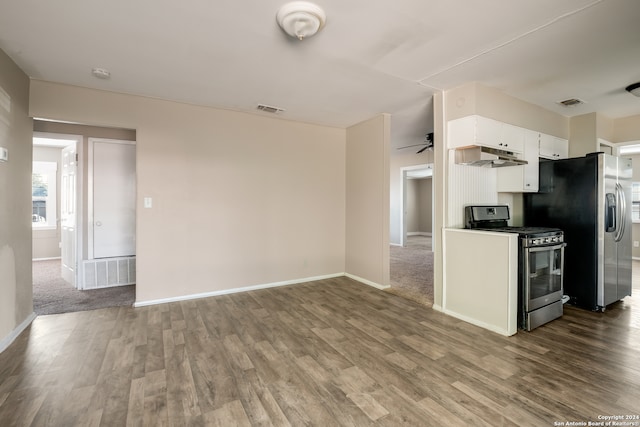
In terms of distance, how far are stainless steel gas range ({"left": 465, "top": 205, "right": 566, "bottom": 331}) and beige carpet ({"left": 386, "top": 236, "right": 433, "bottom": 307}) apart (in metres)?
1.04

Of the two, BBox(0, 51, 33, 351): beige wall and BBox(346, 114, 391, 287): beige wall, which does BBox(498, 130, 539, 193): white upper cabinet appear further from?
BBox(0, 51, 33, 351): beige wall

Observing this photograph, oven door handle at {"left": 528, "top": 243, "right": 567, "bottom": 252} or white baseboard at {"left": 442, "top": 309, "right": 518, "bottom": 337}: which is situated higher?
oven door handle at {"left": 528, "top": 243, "right": 567, "bottom": 252}

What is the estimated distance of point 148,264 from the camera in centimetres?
362

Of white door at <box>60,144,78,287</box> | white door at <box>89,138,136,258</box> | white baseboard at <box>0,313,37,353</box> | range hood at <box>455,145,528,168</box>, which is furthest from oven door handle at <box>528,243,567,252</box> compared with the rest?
white door at <box>60,144,78,287</box>

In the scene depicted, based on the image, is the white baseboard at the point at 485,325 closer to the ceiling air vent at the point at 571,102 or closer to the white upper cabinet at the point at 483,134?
the white upper cabinet at the point at 483,134

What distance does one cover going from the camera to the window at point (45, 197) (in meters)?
6.41

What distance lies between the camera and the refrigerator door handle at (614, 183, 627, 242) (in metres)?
3.52

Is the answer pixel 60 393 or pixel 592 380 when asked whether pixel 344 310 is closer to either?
pixel 592 380

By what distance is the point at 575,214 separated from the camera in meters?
3.55

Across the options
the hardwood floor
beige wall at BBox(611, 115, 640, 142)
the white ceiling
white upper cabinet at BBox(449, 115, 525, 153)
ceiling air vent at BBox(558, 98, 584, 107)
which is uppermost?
ceiling air vent at BBox(558, 98, 584, 107)

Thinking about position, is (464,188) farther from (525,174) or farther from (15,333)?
(15,333)

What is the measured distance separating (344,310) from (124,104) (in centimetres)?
362

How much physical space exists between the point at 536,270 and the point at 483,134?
1.52 m

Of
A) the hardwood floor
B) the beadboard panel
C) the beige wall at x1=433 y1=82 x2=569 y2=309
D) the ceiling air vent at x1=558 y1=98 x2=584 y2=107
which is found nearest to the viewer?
the hardwood floor
